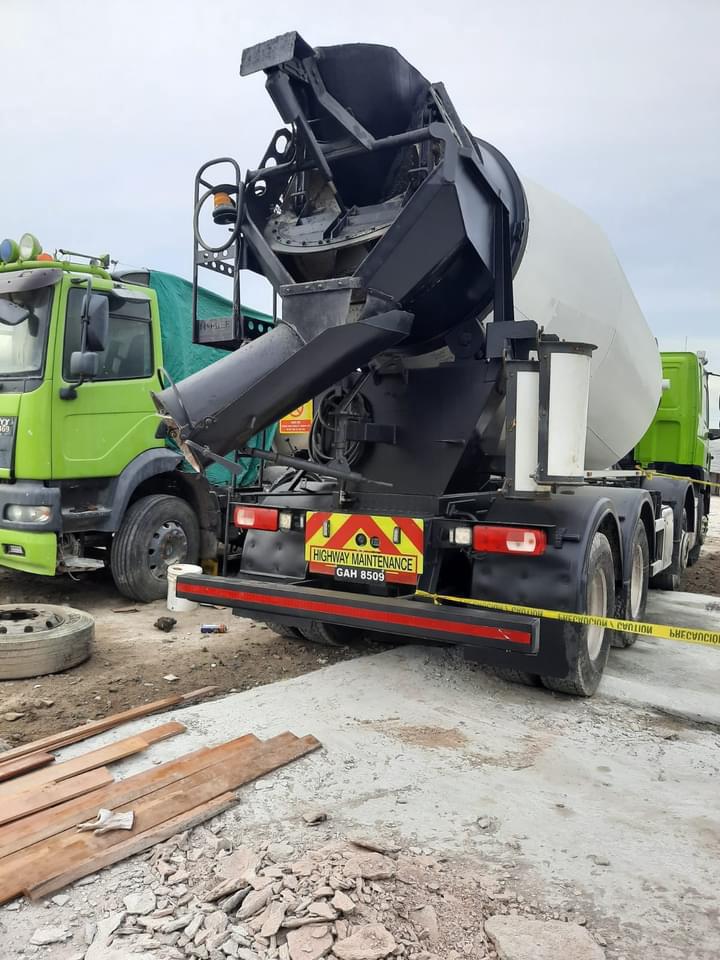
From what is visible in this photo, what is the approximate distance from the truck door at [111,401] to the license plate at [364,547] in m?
2.96

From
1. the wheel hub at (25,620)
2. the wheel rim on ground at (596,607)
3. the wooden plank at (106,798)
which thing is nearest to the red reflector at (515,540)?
the wheel rim on ground at (596,607)

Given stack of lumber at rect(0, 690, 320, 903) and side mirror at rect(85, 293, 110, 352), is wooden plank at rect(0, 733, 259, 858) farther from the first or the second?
side mirror at rect(85, 293, 110, 352)

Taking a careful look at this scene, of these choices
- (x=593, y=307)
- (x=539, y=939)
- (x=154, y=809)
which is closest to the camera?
(x=539, y=939)

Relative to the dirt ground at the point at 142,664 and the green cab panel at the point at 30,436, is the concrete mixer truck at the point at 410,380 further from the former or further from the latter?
the green cab panel at the point at 30,436

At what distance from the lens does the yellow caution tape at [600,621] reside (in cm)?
351

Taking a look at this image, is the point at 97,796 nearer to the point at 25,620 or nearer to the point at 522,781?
the point at 522,781

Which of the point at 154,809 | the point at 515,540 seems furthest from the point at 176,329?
the point at 154,809

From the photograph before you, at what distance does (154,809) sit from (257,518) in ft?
7.11

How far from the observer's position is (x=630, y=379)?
576 centimetres

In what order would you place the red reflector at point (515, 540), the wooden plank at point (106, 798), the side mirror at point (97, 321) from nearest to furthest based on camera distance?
1. the wooden plank at point (106, 798)
2. the red reflector at point (515, 540)
3. the side mirror at point (97, 321)

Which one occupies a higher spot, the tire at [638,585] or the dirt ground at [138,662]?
the tire at [638,585]

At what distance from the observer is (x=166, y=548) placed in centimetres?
721

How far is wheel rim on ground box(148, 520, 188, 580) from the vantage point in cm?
709

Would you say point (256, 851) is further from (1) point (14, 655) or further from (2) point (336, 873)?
(1) point (14, 655)
